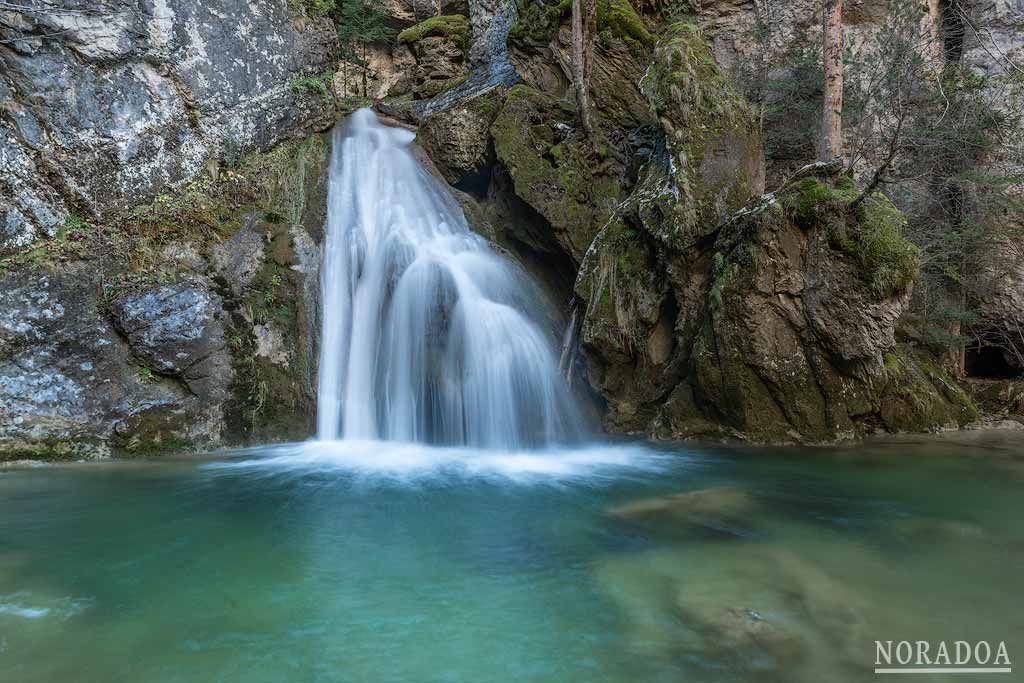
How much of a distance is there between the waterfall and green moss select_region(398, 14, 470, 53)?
25.6ft

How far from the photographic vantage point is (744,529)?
4699mm

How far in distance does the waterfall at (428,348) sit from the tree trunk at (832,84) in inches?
205

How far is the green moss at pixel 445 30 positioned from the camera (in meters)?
15.6

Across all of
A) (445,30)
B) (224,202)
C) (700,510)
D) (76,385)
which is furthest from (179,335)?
(445,30)

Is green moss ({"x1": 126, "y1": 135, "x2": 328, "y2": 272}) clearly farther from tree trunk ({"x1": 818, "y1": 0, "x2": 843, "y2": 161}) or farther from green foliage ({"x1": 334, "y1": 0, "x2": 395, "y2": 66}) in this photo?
tree trunk ({"x1": 818, "y1": 0, "x2": 843, "y2": 161})

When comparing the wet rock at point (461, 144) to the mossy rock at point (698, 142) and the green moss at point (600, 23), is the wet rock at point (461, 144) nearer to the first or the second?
the green moss at point (600, 23)

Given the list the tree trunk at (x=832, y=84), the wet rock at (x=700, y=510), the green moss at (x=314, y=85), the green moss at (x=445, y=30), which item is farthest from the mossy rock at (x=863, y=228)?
the green moss at (x=445, y=30)

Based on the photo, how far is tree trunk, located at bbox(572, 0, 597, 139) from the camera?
1079 cm

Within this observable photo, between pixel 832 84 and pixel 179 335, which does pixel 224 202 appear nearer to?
pixel 179 335

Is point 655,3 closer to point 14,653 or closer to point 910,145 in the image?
point 910,145

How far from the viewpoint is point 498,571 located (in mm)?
4066

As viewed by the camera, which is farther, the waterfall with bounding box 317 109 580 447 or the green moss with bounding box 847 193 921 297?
the waterfall with bounding box 317 109 580 447

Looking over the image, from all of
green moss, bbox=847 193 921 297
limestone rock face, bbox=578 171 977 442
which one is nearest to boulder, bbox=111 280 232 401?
limestone rock face, bbox=578 171 977 442

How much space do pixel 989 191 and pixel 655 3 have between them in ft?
23.8
